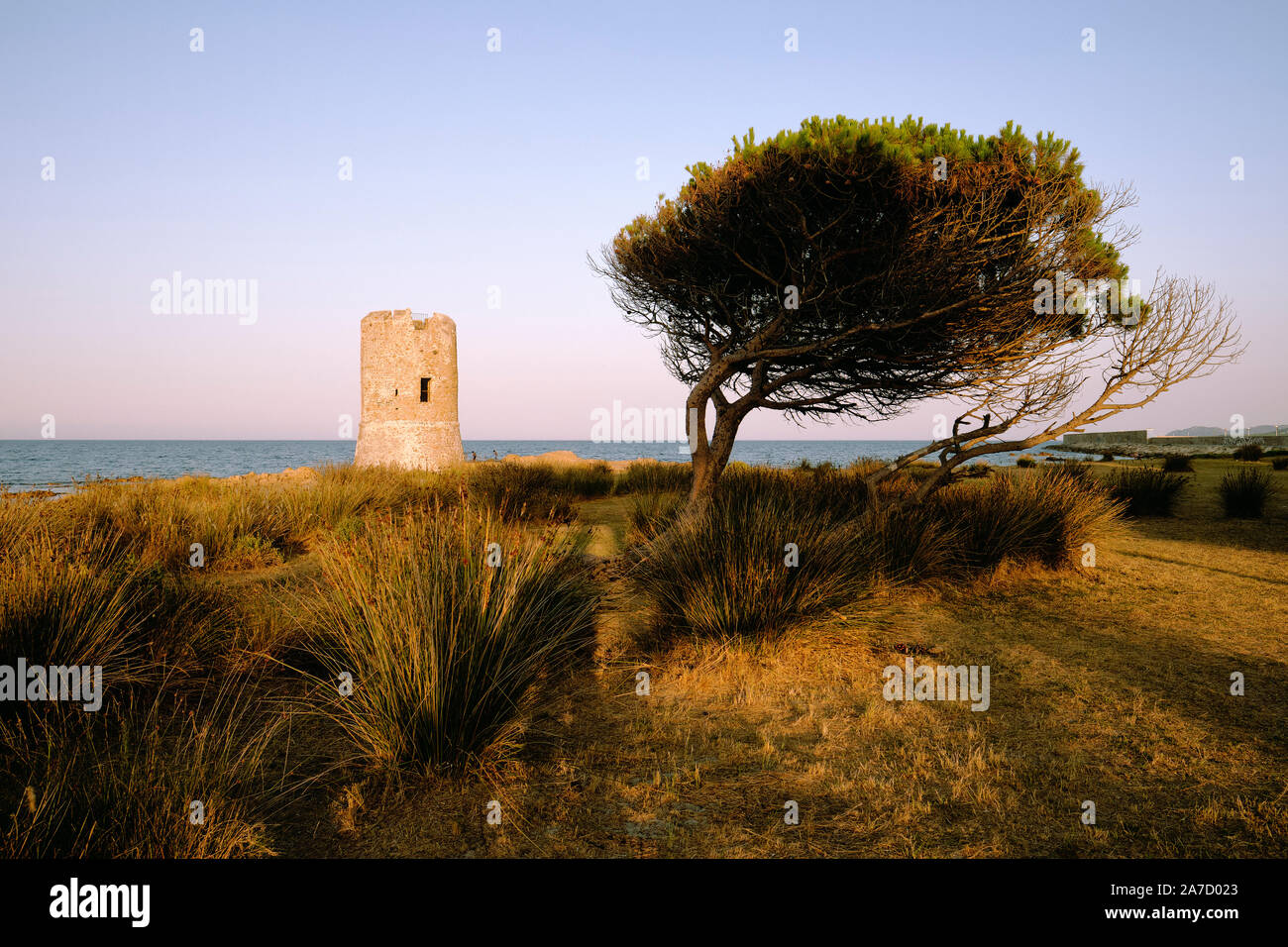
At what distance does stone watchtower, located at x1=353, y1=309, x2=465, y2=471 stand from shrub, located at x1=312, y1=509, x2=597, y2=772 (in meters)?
14.0

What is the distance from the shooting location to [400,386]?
58.4ft

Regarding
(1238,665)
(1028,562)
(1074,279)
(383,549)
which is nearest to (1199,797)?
(1238,665)

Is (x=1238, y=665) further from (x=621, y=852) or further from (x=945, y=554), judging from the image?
(x=621, y=852)

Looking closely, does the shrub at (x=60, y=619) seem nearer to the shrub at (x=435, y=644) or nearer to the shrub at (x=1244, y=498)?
the shrub at (x=435, y=644)

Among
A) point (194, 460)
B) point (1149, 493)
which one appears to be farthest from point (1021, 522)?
point (194, 460)

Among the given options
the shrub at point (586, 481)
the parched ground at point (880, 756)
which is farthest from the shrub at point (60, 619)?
the shrub at point (586, 481)

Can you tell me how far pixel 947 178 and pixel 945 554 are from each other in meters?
4.14

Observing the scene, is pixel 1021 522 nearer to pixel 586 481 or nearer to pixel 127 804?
pixel 127 804

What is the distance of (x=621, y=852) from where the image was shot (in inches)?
100

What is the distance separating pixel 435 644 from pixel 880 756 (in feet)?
7.84

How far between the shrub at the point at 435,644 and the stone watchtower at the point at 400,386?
45.8 feet

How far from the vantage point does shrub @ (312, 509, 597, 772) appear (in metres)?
3.08

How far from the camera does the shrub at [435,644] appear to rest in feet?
10.1

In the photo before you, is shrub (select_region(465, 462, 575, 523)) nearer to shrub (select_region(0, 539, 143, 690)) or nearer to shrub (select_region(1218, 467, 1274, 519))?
shrub (select_region(0, 539, 143, 690))
